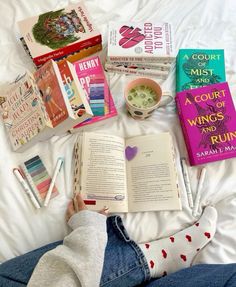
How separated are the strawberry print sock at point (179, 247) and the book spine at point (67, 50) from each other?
53cm

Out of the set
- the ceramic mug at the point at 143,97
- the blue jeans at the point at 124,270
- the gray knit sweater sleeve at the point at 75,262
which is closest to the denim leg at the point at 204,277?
the blue jeans at the point at 124,270

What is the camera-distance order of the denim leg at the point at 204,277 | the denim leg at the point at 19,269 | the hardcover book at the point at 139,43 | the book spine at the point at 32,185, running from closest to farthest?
the denim leg at the point at 204,277 → the denim leg at the point at 19,269 → the book spine at the point at 32,185 → the hardcover book at the point at 139,43

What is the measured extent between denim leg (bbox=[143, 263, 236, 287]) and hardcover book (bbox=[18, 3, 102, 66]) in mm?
624

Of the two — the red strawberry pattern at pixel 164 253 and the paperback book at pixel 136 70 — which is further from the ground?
the paperback book at pixel 136 70

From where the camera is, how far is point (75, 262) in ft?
2.24

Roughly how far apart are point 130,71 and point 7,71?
34cm

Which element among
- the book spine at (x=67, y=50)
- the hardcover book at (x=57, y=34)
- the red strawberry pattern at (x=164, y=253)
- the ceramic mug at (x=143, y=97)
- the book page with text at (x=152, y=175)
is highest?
the hardcover book at (x=57, y=34)

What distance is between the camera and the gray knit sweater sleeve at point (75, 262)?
0.67 m

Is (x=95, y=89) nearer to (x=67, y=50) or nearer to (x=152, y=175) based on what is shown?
(x=67, y=50)

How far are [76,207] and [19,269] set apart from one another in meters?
0.18

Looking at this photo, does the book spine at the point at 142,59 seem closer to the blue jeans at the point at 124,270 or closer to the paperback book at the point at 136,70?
the paperback book at the point at 136,70

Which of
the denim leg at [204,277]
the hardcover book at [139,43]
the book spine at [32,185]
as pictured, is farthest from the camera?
the hardcover book at [139,43]

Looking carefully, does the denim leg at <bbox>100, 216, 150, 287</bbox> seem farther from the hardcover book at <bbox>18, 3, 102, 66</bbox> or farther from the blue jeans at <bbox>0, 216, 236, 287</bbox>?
the hardcover book at <bbox>18, 3, 102, 66</bbox>

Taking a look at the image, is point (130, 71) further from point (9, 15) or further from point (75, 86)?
point (9, 15)
